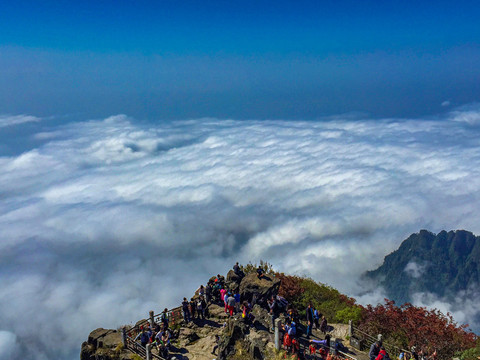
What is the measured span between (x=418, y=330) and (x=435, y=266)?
80.4 metres

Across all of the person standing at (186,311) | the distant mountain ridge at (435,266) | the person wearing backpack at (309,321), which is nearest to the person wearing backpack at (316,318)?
the person wearing backpack at (309,321)

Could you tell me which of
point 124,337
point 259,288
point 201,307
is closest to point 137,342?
point 124,337

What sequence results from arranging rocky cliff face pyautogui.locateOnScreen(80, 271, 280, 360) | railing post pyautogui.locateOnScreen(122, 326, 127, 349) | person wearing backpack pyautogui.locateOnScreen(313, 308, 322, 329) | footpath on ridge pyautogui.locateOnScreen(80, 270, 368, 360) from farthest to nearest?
railing post pyautogui.locateOnScreen(122, 326, 127, 349) < person wearing backpack pyautogui.locateOnScreen(313, 308, 322, 329) < rocky cliff face pyautogui.locateOnScreen(80, 271, 280, 360) < footpath on ridge pyautogui.locateOnScreen(80, 270, 368, 360)

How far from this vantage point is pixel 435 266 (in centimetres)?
8969

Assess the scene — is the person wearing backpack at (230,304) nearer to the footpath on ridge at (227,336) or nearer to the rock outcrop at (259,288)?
the footpath on ridge at (227,336)

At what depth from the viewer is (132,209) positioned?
13500 centimetres

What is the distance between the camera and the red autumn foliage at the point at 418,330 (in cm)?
1888

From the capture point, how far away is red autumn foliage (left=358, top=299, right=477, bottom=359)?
18.9m

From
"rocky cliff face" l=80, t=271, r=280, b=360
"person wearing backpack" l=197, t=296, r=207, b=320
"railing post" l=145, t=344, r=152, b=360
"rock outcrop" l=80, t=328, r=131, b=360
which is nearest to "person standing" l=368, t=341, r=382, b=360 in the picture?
"rocky cliff face" l=80, t=271, r=280, b=360

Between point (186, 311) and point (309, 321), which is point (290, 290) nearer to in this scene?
point (309, 321)

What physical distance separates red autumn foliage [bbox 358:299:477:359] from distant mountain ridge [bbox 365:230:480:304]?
7369 centimetres

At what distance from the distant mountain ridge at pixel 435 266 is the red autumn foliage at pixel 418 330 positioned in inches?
2901

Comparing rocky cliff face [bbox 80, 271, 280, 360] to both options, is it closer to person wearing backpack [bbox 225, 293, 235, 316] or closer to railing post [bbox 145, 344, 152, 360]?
person wearing backpack [bbox 225, 293, 235, 316]

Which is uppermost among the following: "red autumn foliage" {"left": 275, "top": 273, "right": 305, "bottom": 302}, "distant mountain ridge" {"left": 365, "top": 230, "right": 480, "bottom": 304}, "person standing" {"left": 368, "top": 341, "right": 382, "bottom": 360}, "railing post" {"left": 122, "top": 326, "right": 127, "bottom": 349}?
"person standing" {"left": 368, "top": 341, "right": 382, "bottom": 360}
